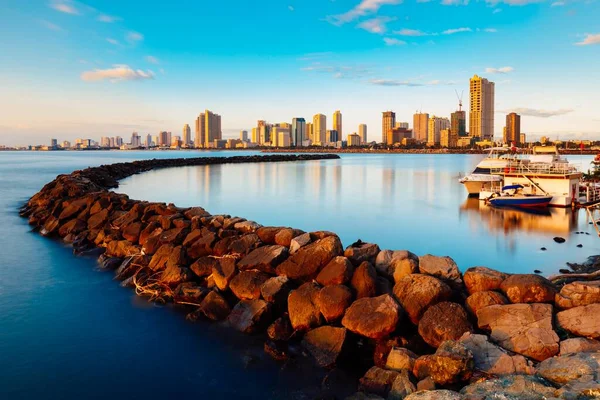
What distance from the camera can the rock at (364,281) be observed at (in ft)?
24.2

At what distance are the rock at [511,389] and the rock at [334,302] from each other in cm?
251

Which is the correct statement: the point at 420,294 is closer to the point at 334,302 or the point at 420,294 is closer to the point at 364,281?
the point at 364,281

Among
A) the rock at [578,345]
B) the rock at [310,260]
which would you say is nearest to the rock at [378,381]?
the rock at [578,345]

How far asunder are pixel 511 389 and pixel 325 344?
2.74 meters

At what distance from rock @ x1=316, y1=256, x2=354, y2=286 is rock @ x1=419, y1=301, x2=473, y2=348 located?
1.51 metres

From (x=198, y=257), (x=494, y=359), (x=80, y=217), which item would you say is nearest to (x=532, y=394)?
(x=494, y=359)

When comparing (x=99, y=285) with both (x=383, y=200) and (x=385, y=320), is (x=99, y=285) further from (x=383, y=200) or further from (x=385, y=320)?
(x=383, y=200)

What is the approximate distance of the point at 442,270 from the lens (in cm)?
763

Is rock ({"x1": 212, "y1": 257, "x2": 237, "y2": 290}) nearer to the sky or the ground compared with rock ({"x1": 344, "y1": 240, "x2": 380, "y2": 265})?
nearer to the ground

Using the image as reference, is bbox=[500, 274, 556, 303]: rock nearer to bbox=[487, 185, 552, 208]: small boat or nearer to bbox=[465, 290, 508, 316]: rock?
bbox=[465, 290, 508, 316]: rock

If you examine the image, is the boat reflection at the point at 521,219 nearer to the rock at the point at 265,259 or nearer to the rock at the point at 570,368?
the rock at the point at 265,259

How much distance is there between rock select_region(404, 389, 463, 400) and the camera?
14.7 ft

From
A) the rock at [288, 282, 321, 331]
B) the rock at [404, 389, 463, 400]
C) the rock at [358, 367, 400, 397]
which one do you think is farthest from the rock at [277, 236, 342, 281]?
the rock at [404, 389, 463, 400]

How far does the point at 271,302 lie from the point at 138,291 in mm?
3492
